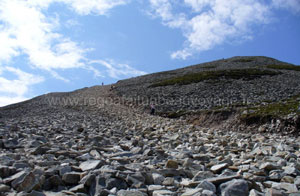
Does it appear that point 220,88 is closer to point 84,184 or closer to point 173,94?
point 173,94

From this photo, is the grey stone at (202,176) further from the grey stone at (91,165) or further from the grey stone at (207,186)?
the grey stone at (91,165)

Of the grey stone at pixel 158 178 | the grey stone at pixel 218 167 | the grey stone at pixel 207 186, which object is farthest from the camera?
the grey stone at pixel 218 167

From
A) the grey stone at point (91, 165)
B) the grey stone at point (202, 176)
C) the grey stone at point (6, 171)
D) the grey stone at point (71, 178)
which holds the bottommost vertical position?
the grey stone at point (202, 176)

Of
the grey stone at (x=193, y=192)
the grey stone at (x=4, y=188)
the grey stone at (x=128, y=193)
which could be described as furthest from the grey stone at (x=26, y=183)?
the grey stone at (x=193, y=192)

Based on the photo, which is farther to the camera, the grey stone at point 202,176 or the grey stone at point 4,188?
the grey stone at point 202,176

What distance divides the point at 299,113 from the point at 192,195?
1242 centimetres

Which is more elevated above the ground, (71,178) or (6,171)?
(6,171)

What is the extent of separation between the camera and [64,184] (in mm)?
4434

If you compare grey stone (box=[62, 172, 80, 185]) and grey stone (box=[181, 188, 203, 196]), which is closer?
grey stone (box=[181, 188, 203, 196])

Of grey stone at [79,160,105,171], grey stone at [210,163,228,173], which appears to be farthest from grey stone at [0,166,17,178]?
grey stone at [210,163,228,173]

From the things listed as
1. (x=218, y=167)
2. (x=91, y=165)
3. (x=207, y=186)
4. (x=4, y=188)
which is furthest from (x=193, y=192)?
(x=4, y=188)

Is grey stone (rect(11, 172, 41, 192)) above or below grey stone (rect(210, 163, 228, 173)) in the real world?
above

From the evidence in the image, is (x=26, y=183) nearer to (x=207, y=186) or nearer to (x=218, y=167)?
(x=207, y=186)

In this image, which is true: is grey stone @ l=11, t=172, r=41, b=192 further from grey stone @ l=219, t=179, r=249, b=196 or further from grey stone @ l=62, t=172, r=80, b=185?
grey stone @ l=219, t=179, r=249, b=196
